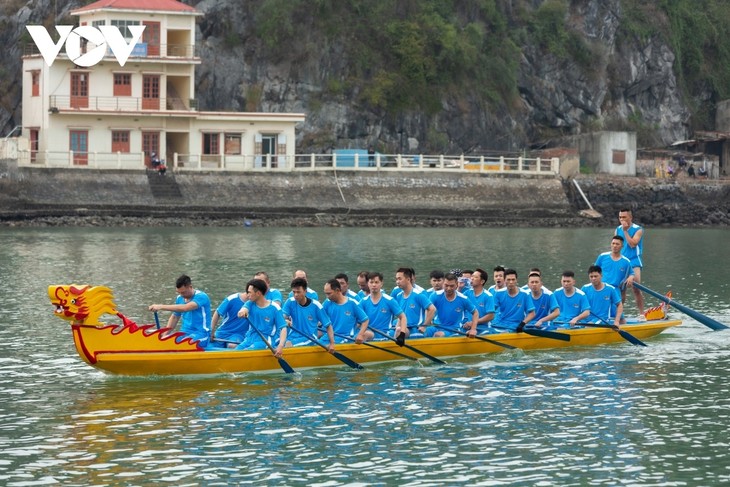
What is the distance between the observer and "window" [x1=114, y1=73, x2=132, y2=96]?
75812 mm

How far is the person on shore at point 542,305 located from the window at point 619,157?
2283 inches

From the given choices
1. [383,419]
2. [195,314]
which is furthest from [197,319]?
[383,419]

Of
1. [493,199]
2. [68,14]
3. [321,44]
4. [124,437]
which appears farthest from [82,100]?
[124,437]

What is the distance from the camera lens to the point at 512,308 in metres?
28.6

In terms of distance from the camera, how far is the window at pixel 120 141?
246 feet

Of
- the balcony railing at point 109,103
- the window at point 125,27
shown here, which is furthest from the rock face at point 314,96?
the window at point 125,27

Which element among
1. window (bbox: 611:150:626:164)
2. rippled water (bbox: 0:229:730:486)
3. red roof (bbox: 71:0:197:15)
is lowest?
rippled water (bbox: 0:229:730:486)

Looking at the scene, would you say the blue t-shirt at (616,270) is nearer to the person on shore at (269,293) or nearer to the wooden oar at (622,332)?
the wooden oar at (622,332)

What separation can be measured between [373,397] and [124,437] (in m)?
4.78

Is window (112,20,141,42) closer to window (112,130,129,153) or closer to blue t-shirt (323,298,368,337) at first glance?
window (112,130,129,153)

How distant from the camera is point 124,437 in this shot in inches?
792

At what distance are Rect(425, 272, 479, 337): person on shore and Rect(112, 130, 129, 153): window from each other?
1959 inches

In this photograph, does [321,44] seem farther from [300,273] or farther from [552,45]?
[300,273]

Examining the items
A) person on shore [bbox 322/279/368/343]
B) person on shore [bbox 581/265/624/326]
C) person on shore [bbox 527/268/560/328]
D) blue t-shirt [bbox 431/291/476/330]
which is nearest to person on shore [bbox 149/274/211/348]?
person on shore [bbox 322/279/368/343]
